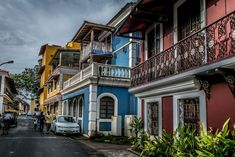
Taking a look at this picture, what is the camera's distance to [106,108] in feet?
65.7

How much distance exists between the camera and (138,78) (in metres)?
12.6

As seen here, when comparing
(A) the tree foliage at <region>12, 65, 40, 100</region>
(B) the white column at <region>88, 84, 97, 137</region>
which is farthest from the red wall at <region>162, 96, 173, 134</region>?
(A) the tree foliage at <region>12, 65, 40, 100</region>

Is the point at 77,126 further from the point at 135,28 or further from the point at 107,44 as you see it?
the point at 135,28

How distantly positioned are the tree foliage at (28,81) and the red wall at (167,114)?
173ft

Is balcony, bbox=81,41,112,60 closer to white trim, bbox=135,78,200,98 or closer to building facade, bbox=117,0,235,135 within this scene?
building facade, bbox=117,0,235,135

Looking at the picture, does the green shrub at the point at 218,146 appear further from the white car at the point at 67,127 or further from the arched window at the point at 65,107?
the arched window at the point at 65,107

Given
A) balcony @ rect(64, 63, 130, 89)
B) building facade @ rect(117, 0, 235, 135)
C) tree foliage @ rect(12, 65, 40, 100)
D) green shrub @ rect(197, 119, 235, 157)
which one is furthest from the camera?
tree foliage @ rect(12, 65, 40, 100)

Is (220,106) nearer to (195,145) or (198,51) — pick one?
(195,145)

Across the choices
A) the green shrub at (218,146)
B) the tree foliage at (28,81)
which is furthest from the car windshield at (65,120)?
the tree foliage at (28,81)

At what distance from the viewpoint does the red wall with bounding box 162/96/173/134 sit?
1045cm

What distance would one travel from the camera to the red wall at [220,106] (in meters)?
7.40

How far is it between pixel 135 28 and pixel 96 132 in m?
8.77

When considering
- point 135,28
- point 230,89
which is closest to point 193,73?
point 230,89

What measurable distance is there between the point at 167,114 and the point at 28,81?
5433 centimetres
